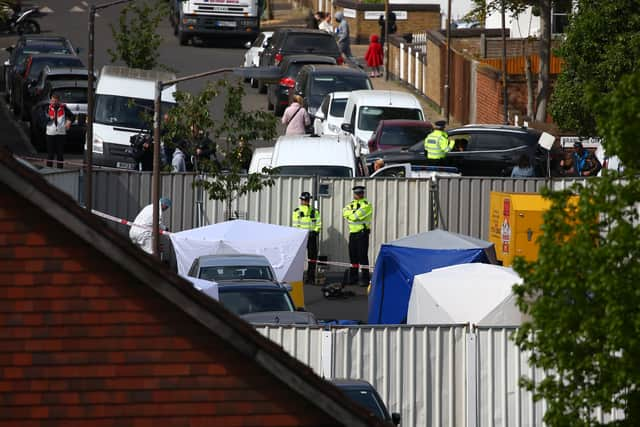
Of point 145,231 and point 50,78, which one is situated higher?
point 50,78

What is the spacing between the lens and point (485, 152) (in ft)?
101

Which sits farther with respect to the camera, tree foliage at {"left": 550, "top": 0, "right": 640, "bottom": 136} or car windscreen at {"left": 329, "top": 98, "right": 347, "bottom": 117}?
car windscreen at {"left": 329, "top": 98, "right": 347, "bottom": 117}

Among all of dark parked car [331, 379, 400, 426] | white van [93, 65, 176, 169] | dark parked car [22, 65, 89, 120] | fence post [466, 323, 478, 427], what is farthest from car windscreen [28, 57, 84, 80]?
dark parked car [331, 379, 400, 426]

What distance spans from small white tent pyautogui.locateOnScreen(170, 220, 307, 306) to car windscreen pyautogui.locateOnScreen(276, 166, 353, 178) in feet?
15.0

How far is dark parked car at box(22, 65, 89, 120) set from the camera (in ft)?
115

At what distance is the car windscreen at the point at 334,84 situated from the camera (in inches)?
1486

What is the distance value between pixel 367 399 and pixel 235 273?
6366 millimetres

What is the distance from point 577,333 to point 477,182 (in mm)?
16167

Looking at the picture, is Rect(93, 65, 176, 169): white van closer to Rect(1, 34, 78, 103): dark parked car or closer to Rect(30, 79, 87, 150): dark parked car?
Rect(30, 79, 87, 150): dark parked car

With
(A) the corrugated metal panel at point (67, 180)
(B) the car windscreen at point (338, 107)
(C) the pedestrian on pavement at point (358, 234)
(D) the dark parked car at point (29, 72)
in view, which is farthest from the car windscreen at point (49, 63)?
(C) the pedestrian on pavement at point (358, 234)

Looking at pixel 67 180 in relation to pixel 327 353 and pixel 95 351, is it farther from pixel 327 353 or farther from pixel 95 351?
pixel 95 351

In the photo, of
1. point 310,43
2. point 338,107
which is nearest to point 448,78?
point 310,43

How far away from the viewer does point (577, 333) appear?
11.1 metres

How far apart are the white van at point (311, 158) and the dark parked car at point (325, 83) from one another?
888 cm
